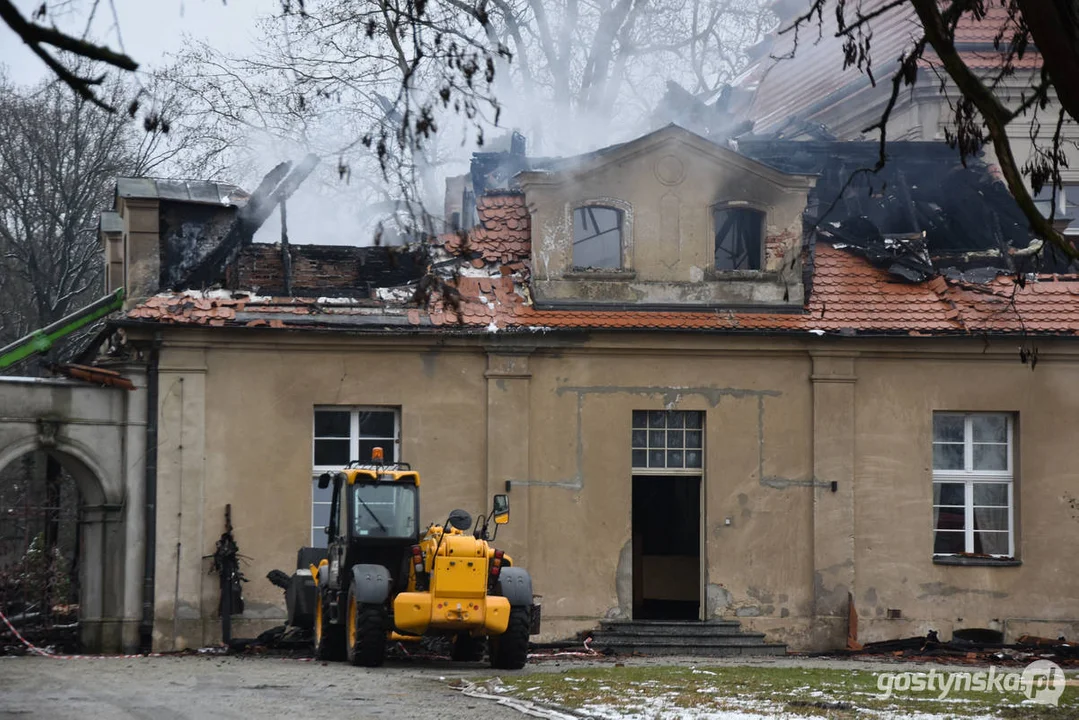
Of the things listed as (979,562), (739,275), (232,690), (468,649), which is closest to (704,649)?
(979,562)

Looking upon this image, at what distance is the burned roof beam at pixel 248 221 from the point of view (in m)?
22.2

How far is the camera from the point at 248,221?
23.0 m

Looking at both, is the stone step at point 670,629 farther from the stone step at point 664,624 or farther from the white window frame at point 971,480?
the white window frame at point 971,480

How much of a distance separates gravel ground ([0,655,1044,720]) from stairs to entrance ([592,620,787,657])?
2.03 meters

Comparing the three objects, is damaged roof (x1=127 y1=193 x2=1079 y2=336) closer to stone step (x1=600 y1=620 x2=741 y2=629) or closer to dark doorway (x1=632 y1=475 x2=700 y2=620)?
dark doorway (x1=632 y1=475 x2=700 y2=620)

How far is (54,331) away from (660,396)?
29.1ft

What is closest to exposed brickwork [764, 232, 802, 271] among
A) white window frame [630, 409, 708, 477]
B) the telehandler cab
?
white window frame [630, 409, 708, 477]

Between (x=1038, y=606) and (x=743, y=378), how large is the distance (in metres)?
5.17

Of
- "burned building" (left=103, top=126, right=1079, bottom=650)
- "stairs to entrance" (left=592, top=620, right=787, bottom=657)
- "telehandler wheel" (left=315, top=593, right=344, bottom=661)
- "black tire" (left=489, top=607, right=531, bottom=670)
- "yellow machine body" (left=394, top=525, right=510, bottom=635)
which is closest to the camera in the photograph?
"yellow machine body" (left=394, top=525, right=510, bottom=635)

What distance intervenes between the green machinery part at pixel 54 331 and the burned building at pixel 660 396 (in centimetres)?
167

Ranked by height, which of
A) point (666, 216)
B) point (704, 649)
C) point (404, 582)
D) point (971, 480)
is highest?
point (666, 216)

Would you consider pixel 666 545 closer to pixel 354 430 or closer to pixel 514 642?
pixel 354 430

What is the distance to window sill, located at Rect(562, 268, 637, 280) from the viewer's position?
22.4m

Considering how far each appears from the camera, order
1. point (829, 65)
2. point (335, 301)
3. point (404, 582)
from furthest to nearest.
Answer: point (829, 65), point (335, 301), point (404, 582)
